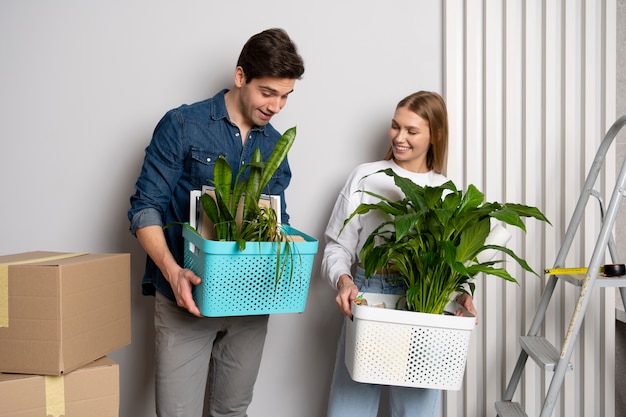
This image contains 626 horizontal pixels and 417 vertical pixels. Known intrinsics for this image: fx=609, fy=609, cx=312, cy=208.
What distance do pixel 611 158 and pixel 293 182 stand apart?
3.70 ft

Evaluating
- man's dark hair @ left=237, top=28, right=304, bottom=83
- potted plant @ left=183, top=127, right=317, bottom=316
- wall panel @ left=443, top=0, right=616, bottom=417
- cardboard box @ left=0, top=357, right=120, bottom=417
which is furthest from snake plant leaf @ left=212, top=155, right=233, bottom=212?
wall panel @ left=443, top=0, right=616, bottom=417

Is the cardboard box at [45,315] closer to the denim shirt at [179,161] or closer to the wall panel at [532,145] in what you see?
the denim shirt at [179,161]

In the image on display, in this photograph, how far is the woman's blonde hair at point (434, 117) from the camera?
187 centimetres

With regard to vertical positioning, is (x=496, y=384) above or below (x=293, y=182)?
below

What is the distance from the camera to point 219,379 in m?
1.86

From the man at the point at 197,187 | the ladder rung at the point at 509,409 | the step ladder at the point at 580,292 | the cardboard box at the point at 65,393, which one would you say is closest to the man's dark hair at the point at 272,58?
the man at the point at 197,187

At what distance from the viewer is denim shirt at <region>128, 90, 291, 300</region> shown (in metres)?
1.63

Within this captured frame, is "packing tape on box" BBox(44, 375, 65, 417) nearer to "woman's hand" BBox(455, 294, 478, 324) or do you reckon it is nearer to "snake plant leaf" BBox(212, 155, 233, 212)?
"snake plant leaf" BBox(212, 155, 233, 212)

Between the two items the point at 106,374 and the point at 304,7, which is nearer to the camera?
the point at 106,374

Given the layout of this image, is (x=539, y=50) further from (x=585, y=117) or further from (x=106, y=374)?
(x=106, y=374)

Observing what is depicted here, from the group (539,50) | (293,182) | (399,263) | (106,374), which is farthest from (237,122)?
(539,50)

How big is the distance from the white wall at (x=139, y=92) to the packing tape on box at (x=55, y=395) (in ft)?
2.29

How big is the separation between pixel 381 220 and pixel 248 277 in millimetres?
546

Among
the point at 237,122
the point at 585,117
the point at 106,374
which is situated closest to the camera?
the point at 106,374
